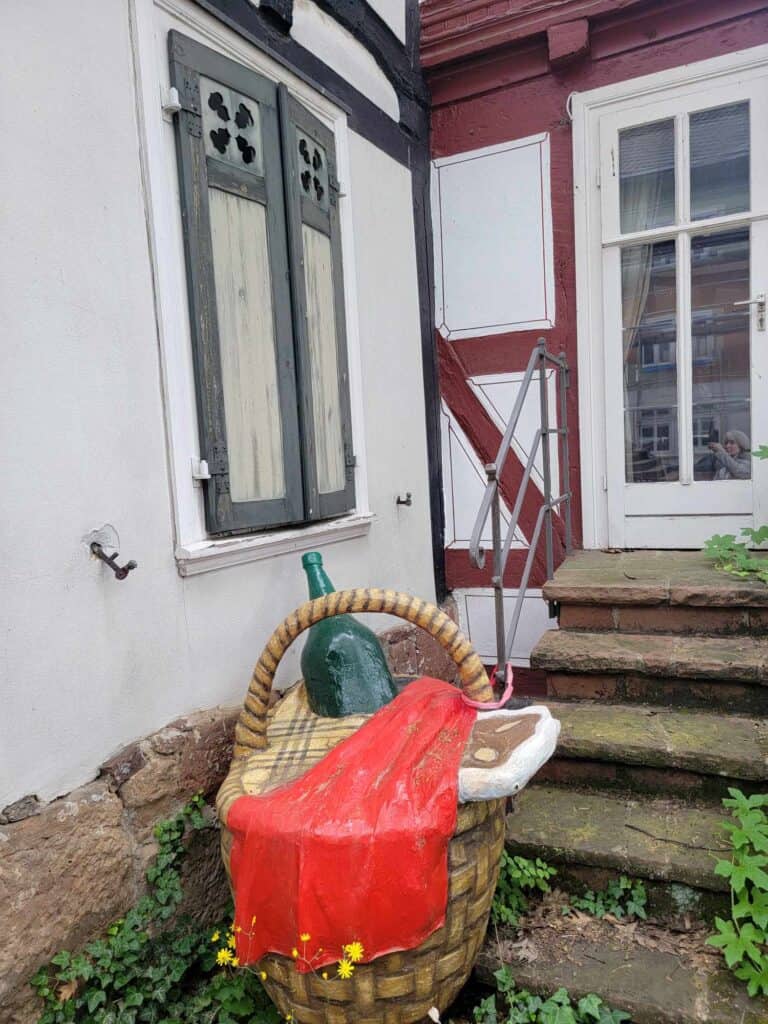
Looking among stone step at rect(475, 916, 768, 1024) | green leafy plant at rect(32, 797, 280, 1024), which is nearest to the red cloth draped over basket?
green leafy plant at rect(32, 797, 280, 1024)

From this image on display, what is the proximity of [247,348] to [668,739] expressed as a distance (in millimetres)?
1916

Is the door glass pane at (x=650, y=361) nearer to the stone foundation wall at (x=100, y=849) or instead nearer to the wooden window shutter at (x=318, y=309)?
the wooden window shutter at (x=318, y=309)

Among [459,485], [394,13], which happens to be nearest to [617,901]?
[459,485]

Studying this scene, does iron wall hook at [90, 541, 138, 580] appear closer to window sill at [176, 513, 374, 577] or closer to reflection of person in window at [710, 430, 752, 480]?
window sill at [176, 513, 374, 577]

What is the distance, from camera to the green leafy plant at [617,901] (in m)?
1.99

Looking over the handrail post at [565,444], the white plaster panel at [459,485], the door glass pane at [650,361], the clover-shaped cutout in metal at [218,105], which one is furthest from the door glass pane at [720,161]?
the clover-shaped cutout in metal at [218,105]

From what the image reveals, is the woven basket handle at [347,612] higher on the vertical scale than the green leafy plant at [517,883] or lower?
higher

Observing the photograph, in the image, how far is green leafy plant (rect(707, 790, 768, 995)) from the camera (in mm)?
1707

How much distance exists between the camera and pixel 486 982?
188cm

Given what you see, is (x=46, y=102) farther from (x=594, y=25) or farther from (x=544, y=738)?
(x=594, y=25)

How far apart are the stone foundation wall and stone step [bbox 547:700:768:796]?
1172 mm

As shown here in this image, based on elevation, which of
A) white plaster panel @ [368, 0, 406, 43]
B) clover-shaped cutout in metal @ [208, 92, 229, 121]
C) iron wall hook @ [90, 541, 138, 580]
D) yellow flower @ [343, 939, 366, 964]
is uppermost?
white plaster panel @ [368, 0, 406, 43]

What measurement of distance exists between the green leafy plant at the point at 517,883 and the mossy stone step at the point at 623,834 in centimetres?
4

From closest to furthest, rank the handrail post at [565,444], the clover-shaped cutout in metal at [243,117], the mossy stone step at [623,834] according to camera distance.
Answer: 1. the mossy stone step at [623,834]
2. the clover-shaped cutout in metal at [243,117]
3. the handrail post at [565,444]
